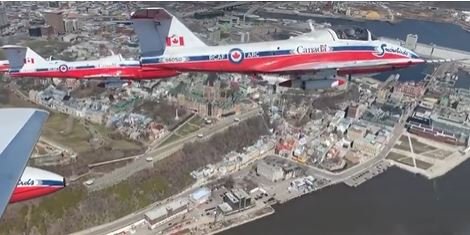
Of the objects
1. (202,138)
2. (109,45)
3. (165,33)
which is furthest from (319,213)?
(109,45)

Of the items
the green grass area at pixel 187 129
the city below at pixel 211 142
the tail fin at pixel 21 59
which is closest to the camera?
the tail fin at pixel 21 59

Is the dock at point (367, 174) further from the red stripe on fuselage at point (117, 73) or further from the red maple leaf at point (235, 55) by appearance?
the red maple leaf at point (235, 55)

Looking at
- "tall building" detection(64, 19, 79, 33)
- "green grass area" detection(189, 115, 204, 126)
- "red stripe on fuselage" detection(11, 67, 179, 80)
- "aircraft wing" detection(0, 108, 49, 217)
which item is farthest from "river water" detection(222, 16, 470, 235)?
"tall building" detection(64, 19, 79, 33)

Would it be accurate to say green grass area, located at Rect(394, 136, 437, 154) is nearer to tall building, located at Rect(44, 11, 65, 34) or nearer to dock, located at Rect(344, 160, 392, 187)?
dock, located at Rect(344, 160, 392, 187)

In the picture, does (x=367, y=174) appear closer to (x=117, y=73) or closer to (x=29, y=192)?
(x=117, y=73)

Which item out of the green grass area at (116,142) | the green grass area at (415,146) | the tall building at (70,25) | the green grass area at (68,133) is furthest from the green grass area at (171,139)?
the tall building at (70,25)

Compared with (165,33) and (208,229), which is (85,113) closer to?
(208,229)
